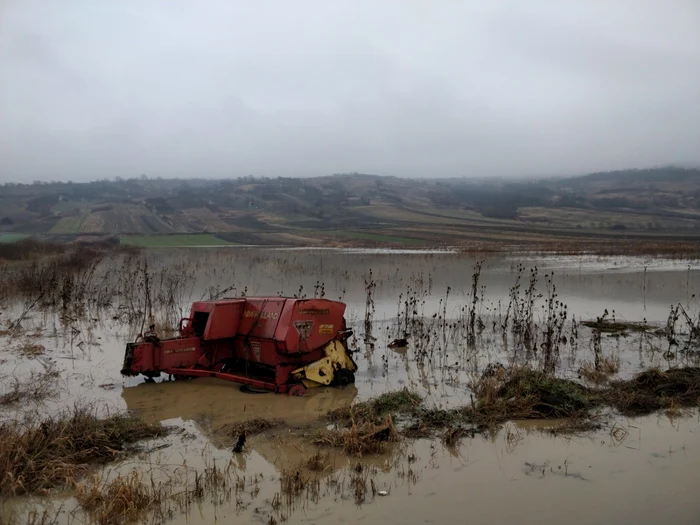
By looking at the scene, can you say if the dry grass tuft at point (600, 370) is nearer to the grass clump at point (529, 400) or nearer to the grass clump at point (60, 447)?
the grass clump at point (529, 400)

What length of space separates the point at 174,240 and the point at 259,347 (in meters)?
34.6

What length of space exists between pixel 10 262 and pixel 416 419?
881 inches

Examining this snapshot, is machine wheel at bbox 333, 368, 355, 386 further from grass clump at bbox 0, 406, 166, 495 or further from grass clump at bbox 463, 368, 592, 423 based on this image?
grass clump at bbox 0, 406, 166, 495

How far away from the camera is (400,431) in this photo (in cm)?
653

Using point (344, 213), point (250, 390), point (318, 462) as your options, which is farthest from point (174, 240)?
point (318, 462)

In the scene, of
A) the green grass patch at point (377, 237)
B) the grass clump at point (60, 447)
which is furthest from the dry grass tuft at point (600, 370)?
the green grass patch at point (377, 237)

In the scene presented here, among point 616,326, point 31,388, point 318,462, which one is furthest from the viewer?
point 616,326

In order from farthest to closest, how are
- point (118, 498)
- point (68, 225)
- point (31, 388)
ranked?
point (68, 225) → point (31, 388) → point (118, 498)

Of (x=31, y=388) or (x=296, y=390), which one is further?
(x=31, y=388)

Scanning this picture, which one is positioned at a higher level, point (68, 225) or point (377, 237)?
point (68, 225)

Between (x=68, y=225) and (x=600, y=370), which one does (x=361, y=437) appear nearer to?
(x=600, y=370)

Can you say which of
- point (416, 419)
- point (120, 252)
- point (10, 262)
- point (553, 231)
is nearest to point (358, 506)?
point (416, 419)

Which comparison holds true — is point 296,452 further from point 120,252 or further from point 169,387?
point 120,252

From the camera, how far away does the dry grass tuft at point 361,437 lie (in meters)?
5.98
